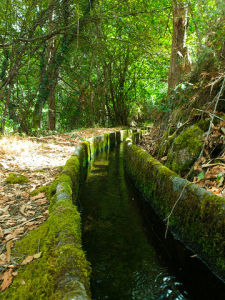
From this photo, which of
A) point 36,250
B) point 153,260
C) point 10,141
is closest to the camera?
point 36,250

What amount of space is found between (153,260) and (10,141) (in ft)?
16.8

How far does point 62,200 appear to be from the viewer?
271 centimetres

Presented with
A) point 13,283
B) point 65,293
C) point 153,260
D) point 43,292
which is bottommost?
point 153,260

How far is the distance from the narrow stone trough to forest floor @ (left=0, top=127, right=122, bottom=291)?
0.50 ft

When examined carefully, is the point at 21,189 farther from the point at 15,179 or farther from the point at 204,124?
the point at 204,124

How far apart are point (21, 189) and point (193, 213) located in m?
2.78

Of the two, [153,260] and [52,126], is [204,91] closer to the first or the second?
[153,260]

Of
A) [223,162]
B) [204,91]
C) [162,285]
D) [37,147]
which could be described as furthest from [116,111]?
[162,285]

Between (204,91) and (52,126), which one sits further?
(52,126)

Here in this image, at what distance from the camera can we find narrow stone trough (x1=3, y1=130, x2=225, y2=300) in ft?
5.14

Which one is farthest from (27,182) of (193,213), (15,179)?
(193,213)

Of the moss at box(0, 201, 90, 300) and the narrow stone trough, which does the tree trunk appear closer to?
the narrow stone trough

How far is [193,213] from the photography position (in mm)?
2969

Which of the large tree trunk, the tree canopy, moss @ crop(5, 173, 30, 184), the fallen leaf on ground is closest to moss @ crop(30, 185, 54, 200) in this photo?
moss @ crop(5, 173, 30, 184)
